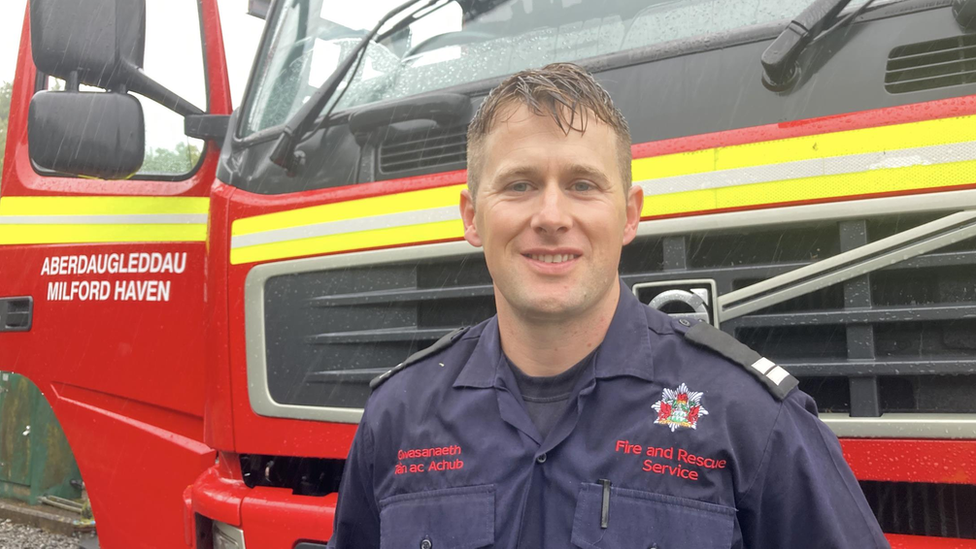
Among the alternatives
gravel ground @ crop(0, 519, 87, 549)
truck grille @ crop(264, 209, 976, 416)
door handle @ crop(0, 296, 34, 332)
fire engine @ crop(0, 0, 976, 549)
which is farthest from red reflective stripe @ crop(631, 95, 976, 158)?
gravel ground @ crop(0, 519, 87, 549)

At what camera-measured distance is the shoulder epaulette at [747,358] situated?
55.7 inches

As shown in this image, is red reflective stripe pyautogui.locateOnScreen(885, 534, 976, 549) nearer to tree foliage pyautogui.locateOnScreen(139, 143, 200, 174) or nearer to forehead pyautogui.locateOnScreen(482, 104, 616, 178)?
forehead pyautogui.locateOnScreen(482, 104, 616, 178)

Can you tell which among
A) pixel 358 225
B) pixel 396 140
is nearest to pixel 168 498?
pixel 358 225

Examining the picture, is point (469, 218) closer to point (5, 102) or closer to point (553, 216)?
point (553, 216)

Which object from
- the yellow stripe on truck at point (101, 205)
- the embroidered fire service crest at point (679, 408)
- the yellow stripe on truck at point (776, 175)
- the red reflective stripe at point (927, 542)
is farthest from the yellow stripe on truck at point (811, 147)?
the yellow stripe on truck at point (101, 205)

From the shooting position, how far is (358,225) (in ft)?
7.54

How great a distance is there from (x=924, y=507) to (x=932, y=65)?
87 centimetres

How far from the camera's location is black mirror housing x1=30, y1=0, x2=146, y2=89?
2.46 metres

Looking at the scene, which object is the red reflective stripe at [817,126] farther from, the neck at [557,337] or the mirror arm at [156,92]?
the mirror arm at [156,92]

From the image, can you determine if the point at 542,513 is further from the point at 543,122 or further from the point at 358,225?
the point at 358,225

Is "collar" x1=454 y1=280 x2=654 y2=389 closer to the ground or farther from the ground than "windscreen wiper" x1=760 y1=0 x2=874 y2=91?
closer to the ground

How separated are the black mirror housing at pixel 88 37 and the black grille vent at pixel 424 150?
2.90 ft

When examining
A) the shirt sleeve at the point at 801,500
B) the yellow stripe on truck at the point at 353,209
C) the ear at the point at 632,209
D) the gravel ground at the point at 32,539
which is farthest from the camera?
the gravel ground at the point at 32,539

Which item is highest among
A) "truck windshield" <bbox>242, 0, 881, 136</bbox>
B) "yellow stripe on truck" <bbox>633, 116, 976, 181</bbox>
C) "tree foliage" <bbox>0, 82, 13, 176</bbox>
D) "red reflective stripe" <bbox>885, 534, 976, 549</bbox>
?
"tree foliage" <bbox>0, 82, 13, 176</bbox>
